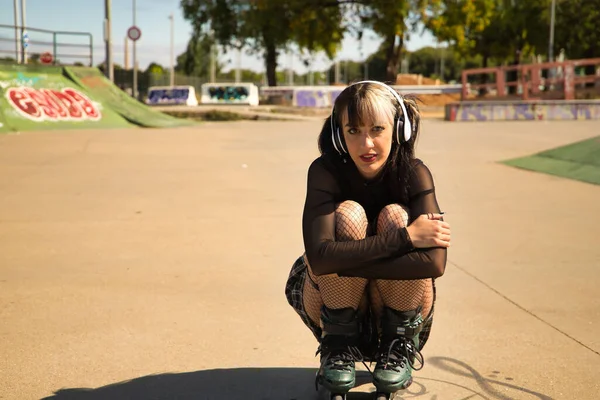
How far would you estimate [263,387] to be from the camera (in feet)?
9.68

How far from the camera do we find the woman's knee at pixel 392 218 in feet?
8.48

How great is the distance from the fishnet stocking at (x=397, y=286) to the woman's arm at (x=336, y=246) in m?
0.08

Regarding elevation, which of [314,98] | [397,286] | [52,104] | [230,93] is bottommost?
[397,286]

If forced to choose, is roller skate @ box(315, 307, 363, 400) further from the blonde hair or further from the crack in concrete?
the crack in concrete

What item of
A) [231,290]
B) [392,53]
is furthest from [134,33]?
[231,290]

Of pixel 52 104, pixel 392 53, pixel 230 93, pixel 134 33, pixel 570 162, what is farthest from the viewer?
pixel 230 93

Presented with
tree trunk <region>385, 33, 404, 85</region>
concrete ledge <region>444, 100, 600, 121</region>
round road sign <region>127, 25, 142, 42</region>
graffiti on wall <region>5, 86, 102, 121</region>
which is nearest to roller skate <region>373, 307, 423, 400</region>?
graffiti on wall <region>5, 86, 102, 121</region>

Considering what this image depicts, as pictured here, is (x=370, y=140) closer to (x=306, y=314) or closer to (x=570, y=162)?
Result: (x=306, y=314)

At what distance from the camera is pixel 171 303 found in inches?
164

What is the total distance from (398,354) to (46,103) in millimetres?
18060

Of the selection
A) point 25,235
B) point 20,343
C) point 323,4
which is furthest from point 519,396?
point 323,4

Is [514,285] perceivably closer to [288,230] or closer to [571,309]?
[571,309]

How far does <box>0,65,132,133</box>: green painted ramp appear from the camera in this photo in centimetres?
1815

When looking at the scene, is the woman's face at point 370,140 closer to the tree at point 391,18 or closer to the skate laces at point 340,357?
the skate laces at point 340,357
